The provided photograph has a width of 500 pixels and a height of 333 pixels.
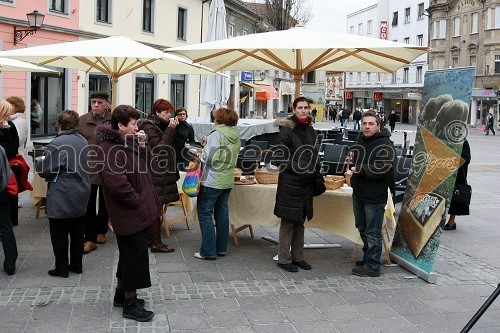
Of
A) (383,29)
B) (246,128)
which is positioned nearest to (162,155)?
(246,128)

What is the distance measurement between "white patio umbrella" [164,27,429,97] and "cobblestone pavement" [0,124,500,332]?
241 cm

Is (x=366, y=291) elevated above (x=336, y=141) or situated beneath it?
situated beneath

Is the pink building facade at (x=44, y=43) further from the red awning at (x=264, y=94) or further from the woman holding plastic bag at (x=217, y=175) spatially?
the red awning at (x=264, y=94)

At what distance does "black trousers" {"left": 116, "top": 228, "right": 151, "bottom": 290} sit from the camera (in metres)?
4.65

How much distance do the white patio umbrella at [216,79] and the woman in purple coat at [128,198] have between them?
29.7ft

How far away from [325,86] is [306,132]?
70.8 meters

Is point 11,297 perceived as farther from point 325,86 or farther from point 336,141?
point 325,86

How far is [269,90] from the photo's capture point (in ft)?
152

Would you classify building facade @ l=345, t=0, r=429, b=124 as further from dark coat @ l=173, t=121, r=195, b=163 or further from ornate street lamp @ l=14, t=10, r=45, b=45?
dark coat @ l=173, t=121, r=195, b=163

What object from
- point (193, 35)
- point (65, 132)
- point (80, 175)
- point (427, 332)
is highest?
point (193, 35)

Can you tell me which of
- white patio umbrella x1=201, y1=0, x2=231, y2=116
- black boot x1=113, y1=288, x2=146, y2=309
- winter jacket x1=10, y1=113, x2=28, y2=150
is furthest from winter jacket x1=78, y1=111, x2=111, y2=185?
white patio umbrella x1=201, y1=0, x2=231, y2=116

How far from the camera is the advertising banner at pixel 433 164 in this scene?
585 centimetres

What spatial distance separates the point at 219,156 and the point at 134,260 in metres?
1.99

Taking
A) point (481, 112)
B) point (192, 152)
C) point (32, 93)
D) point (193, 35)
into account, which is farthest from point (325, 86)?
point (192, 152)
